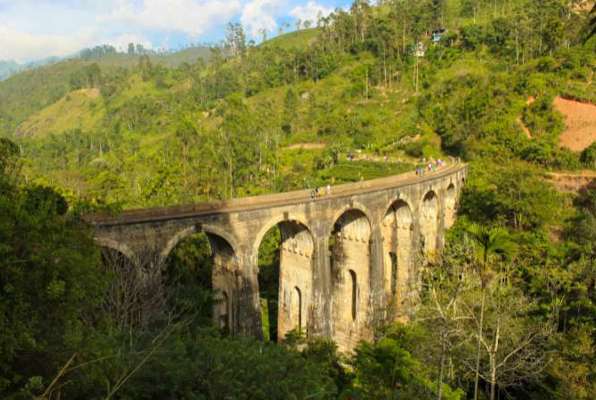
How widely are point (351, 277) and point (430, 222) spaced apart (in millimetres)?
9658

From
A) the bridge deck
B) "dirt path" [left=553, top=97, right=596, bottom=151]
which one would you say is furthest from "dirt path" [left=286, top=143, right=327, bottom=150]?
the bridge deck

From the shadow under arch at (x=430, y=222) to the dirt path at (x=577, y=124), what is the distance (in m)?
16.9

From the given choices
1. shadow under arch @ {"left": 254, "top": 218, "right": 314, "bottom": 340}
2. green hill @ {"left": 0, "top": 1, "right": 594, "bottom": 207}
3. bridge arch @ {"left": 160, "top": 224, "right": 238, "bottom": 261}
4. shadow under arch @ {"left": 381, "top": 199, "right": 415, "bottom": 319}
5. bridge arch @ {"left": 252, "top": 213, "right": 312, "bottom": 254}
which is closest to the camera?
bridge arch @ {"left": 160, "top": 224, "right": 238, "bottom": 261}

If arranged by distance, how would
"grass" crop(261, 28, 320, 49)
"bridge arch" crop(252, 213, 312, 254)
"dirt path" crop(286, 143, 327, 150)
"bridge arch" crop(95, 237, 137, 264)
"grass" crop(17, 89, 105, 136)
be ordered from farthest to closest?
"grass" crop(261, 28, 320, 49), "grass" crop(17, 89, 105, 136), "dirt path" crop(286, 143, 327, 150), "bridge arch" crop(252, 213, 312, 254), "bridge arch" crop(95, 237, 137, 264)

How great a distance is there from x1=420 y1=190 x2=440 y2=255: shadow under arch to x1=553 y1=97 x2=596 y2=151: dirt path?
55.4ft

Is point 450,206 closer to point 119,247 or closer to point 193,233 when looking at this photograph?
point 193,233

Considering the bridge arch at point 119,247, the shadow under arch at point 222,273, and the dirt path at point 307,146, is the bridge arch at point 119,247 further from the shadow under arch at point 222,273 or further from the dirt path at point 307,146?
the dirt path at point 307,146

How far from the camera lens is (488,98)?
164 feet

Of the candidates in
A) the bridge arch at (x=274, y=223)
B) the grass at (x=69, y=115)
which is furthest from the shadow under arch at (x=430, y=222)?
the grass at (x=69, y=115)

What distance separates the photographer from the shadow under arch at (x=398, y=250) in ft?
104

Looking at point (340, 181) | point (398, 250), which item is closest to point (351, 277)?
point (398, 250)

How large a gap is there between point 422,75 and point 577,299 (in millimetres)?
56418

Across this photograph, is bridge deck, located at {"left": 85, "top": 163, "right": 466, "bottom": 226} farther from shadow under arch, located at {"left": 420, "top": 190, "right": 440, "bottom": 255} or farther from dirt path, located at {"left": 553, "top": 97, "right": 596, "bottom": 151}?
dirt path, located at {"left": 553, "top": 97, "right": 596, "bottom": 151}

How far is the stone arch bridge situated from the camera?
18.9 m
